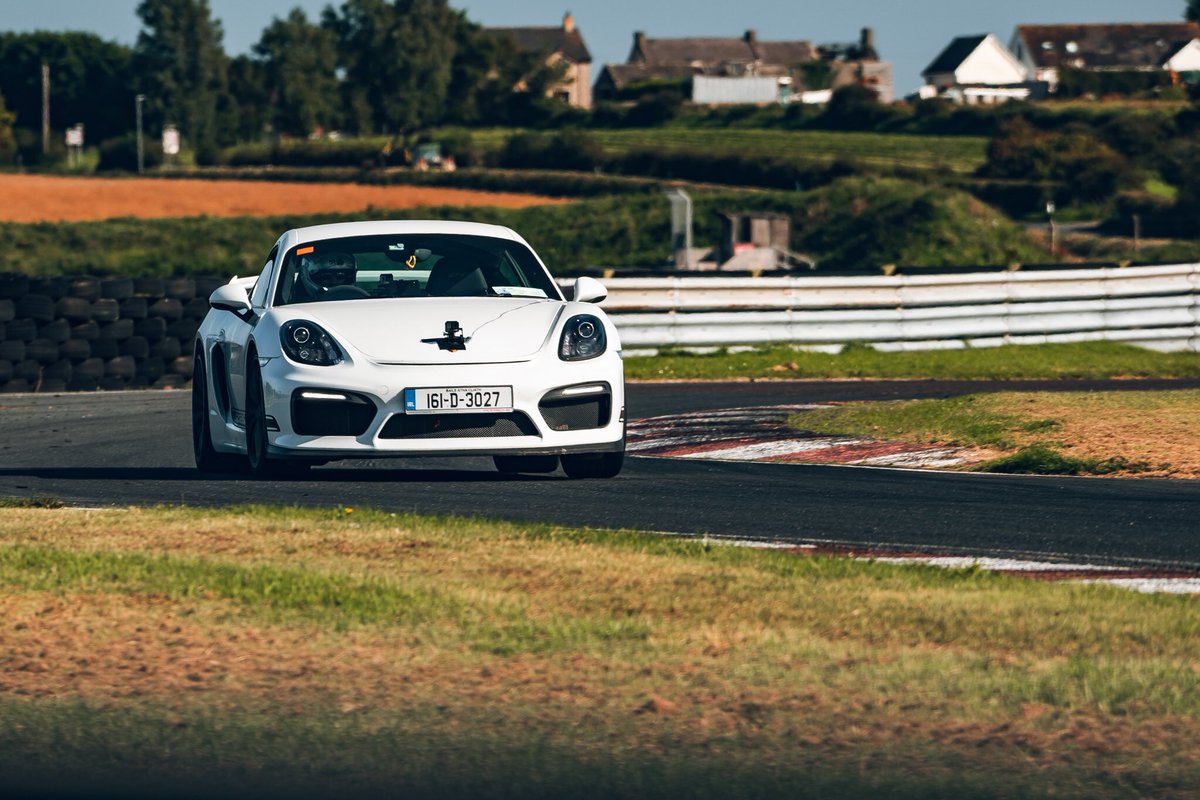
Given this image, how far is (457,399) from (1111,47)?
154138mm

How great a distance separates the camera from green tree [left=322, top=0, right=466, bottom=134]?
11906 centimetres

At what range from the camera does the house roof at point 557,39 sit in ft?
568

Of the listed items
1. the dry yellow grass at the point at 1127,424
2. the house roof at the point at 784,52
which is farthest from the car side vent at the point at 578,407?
the house roof at the point at 784,52

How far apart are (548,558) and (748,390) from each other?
431 inches

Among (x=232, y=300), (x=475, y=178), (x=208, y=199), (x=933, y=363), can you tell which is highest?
(x=475, y=178)

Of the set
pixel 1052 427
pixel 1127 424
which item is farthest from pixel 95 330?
pixel 1127 424

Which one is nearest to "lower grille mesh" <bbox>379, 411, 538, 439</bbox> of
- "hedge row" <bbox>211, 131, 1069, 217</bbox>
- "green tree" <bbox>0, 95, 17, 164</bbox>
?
Result: "hedge row" <bbox>211, 131, 1069, 217</bbox>

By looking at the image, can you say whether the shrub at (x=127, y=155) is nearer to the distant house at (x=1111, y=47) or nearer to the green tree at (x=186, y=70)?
the green tree at (x=186, y=70)

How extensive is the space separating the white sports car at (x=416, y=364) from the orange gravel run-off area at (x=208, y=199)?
182 feet

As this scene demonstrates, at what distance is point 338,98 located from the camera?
130 m

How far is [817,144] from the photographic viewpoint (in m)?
92.4

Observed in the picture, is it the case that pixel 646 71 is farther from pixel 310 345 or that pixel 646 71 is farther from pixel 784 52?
pixel 310 345

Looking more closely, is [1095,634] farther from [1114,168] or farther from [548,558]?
[1114,168]

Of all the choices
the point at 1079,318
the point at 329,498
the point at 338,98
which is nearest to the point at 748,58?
the point at 338,98
